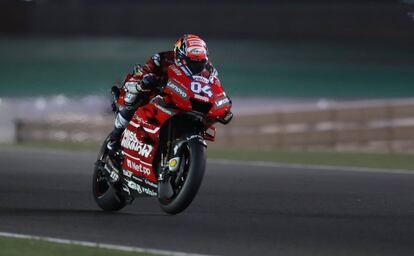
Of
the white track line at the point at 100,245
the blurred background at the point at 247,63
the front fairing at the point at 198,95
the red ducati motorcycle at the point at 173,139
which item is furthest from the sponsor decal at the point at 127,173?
the blurred background at the point at 247,63

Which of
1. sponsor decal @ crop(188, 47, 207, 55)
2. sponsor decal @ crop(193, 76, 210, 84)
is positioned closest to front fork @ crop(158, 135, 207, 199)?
sponsor decal @ crop(193, 76, 210, 84)

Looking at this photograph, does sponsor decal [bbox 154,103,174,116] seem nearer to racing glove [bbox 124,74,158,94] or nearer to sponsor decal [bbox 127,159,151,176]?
racing glove [bbox 124,74,158,94]

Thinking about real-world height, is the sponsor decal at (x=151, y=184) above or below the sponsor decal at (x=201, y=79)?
below

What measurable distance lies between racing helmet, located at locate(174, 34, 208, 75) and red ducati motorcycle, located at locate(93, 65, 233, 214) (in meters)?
0.08

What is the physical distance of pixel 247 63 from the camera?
21.4 metres

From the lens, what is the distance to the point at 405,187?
10.5 metres

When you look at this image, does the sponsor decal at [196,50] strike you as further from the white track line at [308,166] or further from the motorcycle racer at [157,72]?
the white track line at [308,166]

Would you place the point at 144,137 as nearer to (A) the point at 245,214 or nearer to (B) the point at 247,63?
(A) the point at 245,214

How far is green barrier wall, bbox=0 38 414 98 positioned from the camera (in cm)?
2012

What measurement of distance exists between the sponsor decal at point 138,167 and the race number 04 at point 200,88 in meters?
0.82

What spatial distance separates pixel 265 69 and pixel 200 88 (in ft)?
43.9

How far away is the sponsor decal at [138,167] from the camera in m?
8.27

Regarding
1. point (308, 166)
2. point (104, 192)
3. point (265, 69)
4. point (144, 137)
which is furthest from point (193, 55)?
point (265, 69)

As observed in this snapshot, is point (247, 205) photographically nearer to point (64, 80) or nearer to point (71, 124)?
point (71, 124)
